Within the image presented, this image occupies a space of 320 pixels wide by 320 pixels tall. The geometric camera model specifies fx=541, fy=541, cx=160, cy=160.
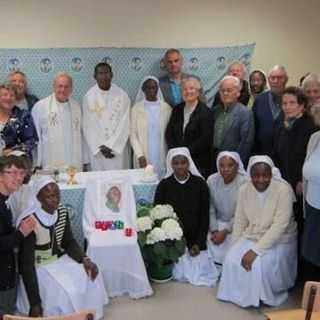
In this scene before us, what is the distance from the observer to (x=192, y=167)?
406 centimetres

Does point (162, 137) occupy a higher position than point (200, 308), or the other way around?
point (162, 137)

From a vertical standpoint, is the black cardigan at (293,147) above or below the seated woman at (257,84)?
below

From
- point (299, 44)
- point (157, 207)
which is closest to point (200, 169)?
point (157, 207)

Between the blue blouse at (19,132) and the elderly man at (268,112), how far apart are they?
1.77 m

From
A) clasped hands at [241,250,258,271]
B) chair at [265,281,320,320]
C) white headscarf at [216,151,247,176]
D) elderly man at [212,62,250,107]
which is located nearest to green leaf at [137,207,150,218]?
white headscarf at [216,151,247,176]

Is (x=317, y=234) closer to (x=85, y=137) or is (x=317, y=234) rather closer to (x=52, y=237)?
(x=52, y=237)

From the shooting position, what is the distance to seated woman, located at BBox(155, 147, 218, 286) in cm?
394

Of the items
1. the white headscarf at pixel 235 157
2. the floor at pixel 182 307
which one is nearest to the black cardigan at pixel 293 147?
the white headscarf at pixel 235 157

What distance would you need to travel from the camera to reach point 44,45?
16.9 feet

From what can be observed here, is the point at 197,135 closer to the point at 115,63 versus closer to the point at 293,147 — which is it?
the point at 293,147

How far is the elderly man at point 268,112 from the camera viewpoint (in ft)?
13.7

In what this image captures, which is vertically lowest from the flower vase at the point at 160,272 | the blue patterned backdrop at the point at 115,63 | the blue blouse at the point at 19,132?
the flower vase at the point at 160,272

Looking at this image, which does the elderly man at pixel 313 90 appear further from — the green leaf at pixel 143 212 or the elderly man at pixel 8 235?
the elderly man at pixel 8 235

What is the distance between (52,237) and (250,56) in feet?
10.4
